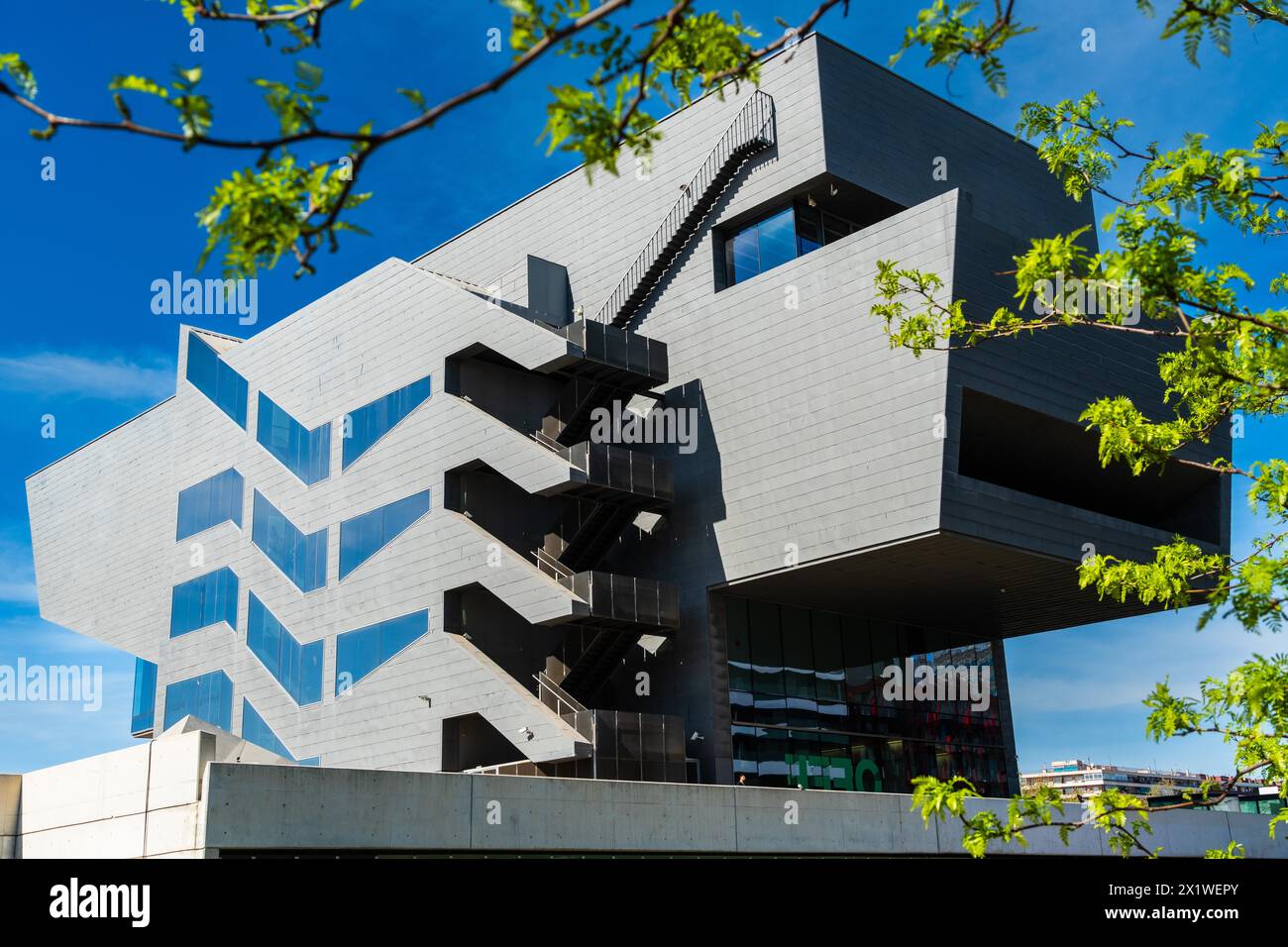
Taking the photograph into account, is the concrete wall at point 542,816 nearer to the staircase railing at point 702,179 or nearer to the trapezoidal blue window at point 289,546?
the staircase railing at point 702,179

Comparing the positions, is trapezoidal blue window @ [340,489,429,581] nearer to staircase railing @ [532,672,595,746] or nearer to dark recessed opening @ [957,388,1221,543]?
staircase railing @ [532,672,595,746]

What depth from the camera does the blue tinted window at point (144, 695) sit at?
5500 centimetres

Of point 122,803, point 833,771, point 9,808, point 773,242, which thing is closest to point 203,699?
point 9,808

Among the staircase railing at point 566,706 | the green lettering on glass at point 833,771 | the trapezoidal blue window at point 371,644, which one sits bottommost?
the green lettering on glass at point 833,771

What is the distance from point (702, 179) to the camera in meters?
42.0

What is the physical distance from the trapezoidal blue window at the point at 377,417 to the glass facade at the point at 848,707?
44.7 feet

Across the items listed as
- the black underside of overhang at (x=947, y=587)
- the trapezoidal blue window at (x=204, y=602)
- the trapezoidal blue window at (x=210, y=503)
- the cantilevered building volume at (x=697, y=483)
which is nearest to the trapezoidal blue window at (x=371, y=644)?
the cantilevered building volume at (x=697, y=483)

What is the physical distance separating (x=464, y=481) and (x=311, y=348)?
11.4m

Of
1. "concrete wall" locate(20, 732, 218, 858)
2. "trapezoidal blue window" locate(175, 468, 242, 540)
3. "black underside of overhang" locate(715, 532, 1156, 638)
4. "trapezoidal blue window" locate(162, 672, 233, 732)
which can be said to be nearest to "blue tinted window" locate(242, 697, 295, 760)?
→ "trapezoidal blue window" locate(162, 672, 233, 732)

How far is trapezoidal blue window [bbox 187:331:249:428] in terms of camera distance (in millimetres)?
51906

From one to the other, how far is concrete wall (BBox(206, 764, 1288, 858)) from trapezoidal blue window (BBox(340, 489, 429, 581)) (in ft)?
57.2

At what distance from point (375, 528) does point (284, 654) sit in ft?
22.2
